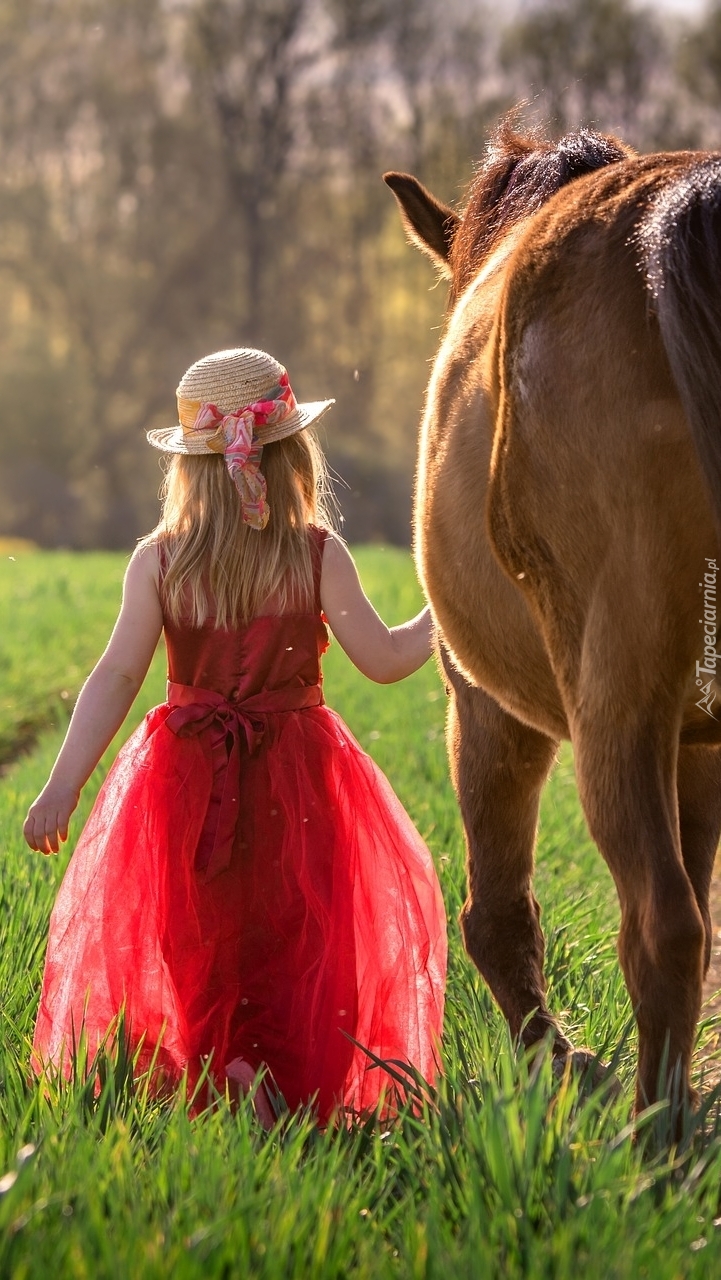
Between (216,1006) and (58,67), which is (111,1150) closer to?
(216,1006)

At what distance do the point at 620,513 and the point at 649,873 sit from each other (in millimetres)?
531

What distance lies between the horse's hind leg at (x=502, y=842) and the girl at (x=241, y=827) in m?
0.17

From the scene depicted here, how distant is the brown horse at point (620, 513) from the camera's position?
6.12 ft

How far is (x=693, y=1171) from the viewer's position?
5.47 feet

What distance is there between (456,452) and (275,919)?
104cm

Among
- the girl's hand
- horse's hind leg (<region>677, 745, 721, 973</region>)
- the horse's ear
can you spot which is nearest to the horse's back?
horse's hind leg (<region>677, 745, 721, 973</region>)

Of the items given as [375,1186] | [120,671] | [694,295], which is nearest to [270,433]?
[120,671]

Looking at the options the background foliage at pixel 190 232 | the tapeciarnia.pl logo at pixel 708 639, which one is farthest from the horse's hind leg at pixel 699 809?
the background foliage at pixel 190 232

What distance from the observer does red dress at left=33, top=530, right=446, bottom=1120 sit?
2.63 meters

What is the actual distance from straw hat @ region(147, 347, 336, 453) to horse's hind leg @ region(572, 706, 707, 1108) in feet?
3.87

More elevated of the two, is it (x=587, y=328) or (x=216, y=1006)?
(x=587, y=328)

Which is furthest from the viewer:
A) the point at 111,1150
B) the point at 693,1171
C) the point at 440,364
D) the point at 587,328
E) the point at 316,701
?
the point at 316,701

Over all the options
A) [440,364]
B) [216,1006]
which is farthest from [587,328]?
[216,1006]

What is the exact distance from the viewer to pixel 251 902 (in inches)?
107
